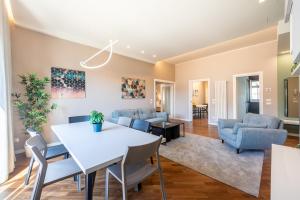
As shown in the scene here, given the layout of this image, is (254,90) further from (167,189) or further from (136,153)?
(136,153)

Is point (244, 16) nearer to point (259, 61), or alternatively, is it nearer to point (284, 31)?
point (284, 31)

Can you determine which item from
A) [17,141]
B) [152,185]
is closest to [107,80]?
[17,141]

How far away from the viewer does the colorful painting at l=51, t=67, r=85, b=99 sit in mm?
3555

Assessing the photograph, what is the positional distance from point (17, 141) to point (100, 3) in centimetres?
339

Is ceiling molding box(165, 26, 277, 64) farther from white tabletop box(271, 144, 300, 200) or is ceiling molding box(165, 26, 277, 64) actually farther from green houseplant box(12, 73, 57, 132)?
green houseplant box(12, 73, 57, 132)

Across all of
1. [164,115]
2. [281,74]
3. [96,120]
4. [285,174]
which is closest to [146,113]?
[164,115]

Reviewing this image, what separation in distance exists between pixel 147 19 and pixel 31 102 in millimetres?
3103

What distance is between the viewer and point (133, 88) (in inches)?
215

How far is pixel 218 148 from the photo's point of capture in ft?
11.0

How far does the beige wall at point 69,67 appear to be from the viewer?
310cm

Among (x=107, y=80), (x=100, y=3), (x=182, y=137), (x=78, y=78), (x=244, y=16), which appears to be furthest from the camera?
(x=107, y=80)

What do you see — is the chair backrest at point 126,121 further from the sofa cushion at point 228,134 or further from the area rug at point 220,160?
the sofa cushion at point 228,134

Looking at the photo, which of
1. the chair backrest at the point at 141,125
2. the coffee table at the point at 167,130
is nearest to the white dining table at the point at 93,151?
the chair backrest at the point at 141,125

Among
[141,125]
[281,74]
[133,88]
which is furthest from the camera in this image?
[133,88]
